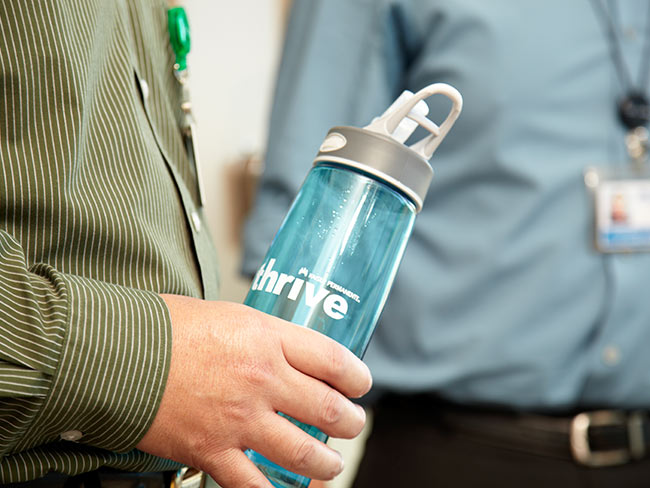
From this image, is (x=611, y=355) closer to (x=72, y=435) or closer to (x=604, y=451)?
(x=604, y=451)

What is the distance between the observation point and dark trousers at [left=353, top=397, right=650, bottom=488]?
1190 mm

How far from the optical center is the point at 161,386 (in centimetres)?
48

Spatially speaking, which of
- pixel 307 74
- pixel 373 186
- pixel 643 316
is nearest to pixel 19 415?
pixel 373 186

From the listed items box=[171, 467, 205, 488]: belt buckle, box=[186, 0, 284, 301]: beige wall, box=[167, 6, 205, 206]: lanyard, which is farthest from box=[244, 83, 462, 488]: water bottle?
box=[186, 0, 284, 301]: beige wall

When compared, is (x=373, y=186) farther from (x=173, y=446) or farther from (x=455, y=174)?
(x=455, y=174)

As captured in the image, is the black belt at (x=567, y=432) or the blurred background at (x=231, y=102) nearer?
the black belt at (x=567, y=432)

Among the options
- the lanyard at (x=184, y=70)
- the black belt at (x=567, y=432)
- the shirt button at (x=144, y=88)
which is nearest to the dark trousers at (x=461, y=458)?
the black belt at (x=567, y=432)

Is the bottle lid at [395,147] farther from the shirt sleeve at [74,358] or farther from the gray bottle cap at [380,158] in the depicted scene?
the shirt sleeve at [74,358]

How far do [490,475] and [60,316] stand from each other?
96 centimetres

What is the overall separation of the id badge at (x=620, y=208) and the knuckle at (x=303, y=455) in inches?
37.1

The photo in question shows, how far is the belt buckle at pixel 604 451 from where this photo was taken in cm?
118

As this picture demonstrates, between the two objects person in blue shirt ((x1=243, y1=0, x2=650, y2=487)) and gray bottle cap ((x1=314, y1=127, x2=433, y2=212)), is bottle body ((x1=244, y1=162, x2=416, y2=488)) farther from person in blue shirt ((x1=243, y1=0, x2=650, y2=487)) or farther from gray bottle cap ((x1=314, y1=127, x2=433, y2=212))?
person in blue shirt ((x1=243, y1=0, x2=650, y2=487))

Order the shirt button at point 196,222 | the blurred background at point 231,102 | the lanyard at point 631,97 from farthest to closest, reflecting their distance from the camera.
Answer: the blurred background at point 231,102 < the lanyard at point 631,97 < the shirt button at point 196,222

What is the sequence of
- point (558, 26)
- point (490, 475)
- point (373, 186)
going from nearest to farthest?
point (373, 186), point (490, 475), point (558, 26)
